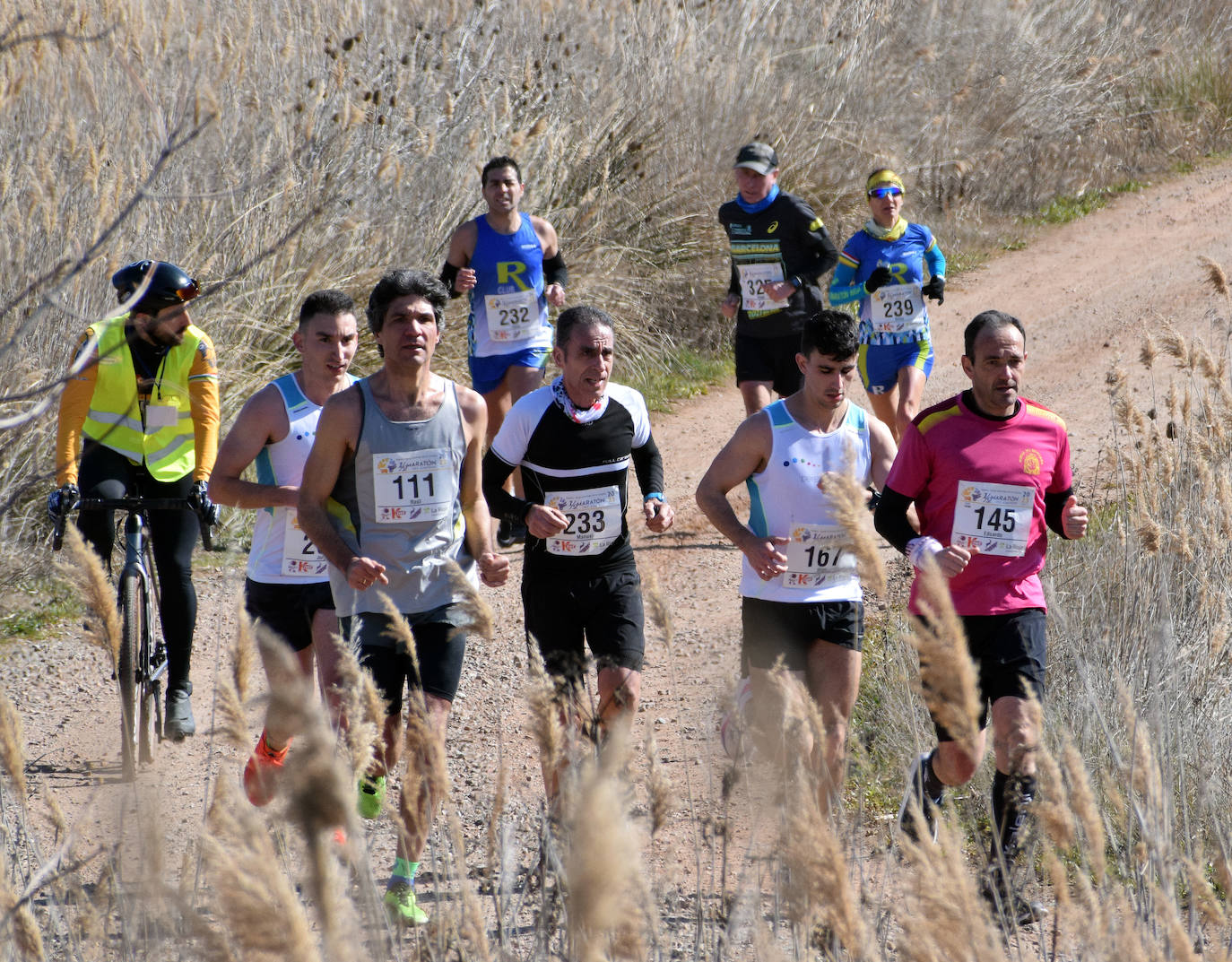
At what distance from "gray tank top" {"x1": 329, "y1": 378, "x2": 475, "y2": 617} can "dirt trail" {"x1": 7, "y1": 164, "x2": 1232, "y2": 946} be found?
20.5 inches

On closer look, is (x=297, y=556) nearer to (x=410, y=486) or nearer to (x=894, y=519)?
(x=410, y=486)

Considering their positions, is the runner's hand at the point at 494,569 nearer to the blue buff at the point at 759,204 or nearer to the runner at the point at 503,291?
the runner at the point at 503,291

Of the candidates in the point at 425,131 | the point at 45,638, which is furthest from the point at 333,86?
the point at 45,638

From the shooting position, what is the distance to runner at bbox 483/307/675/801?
4535 mm

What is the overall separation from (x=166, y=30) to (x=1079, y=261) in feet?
29.1

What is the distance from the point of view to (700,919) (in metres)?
2.69

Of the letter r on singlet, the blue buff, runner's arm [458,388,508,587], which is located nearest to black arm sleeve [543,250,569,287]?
the letter r on singlet

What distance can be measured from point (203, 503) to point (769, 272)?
4.08m

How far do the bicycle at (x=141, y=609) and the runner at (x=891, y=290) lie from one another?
166 inches

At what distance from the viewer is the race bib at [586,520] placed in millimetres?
4547

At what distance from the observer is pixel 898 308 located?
26.4ft

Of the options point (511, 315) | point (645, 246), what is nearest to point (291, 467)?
point (511, 315)

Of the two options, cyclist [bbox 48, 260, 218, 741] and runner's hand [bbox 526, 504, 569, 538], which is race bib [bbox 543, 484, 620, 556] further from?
cyclist [bbox 48, 260, 218, 741]

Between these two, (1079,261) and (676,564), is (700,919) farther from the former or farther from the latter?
(1079,261)
